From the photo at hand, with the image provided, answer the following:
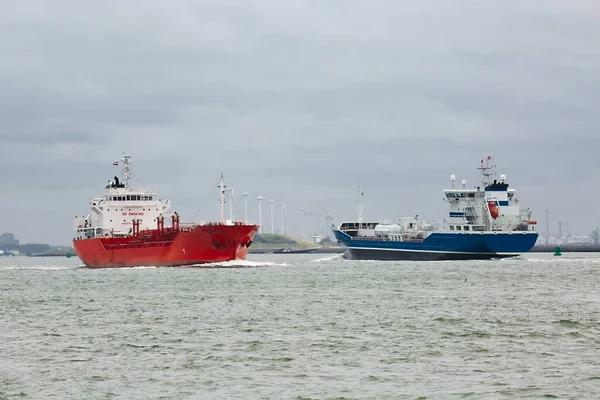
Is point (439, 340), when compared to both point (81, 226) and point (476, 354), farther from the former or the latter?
point (81, 226)

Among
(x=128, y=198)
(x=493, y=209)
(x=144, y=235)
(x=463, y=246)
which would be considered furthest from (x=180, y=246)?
(x=493, y=209)

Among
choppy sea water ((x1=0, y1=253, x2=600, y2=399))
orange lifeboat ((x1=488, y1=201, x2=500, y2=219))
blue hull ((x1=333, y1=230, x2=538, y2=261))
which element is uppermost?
orange lifeboat ((x1=488, y1=201, x2=500, y2=219))

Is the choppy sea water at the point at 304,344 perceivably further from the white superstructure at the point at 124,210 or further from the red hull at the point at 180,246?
the white superstructure at the point at 124,210

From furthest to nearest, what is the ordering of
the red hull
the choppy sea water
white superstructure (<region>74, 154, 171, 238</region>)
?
white superstructure (<region>74, 154, 171, 238</region>) < the red hull < the choppy sea water

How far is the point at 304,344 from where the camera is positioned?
108ft

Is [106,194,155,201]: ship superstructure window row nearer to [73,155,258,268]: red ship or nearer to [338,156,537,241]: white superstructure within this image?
[73,155,258,268]: red ship

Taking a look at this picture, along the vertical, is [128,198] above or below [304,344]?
above

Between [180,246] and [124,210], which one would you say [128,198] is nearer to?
[124,210]

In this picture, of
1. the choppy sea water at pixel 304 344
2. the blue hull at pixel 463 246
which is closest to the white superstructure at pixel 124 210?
the blue hull at pixel 463 246

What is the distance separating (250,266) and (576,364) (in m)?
69.8

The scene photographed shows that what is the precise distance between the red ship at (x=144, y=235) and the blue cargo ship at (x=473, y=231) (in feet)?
87.1

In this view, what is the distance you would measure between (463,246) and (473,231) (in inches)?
82.0

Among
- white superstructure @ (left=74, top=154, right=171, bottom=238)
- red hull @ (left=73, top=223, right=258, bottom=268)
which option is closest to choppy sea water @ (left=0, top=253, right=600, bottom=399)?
red hull @ (left=73, top=223, right=258, bottom=268)

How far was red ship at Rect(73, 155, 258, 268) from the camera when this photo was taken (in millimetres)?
91062
